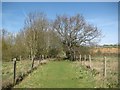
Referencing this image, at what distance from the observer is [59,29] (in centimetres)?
5331

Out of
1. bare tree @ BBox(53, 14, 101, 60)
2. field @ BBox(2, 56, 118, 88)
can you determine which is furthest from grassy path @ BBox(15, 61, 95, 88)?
bare tree @ BBox(53, 14, 101, 60)

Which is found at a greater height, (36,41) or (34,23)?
(34,23)

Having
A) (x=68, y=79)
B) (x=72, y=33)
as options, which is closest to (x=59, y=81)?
(x=68, y=79)

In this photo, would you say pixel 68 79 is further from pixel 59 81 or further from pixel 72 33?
pixel 72 33

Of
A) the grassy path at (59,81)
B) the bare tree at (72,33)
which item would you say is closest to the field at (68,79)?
the grassy path at (59,81)

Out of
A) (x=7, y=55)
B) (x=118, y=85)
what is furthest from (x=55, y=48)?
(x=118, y=85)

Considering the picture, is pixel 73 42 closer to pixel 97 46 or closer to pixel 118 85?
pixel 97 46

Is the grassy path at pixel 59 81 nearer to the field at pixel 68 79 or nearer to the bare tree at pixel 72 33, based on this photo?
the field at pixel 68 79

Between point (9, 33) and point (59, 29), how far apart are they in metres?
11.7

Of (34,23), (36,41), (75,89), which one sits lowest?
(75,89)

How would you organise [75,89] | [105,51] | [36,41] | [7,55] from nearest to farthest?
[75,89] < [36,41] < [7,55] < [105,51]

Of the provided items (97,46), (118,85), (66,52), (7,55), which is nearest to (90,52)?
(97,46)

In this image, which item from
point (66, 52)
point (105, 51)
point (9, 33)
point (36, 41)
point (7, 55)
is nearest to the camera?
point (36, 41)

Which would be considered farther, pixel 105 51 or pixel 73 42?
pixel 73 42
